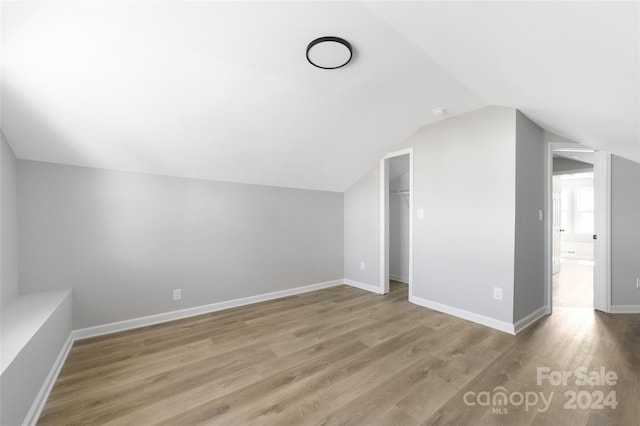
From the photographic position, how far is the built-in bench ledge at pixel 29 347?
1.20 m

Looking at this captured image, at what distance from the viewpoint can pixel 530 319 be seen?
2779 millimetres

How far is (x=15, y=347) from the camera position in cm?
131

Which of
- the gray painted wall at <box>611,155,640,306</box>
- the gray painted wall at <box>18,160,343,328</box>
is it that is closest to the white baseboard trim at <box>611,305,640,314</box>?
the gray painted wall at <box>611,155,640,306</box>

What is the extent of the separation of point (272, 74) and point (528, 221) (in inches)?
114

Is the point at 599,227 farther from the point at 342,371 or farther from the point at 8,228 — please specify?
the point at 8,228

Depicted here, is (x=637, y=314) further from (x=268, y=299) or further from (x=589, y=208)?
(x=589, y=208)

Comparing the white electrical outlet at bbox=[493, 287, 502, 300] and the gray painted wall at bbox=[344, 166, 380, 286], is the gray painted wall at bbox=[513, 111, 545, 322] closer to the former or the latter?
the white electrical outlet at bbox=[493, 287, 502, 300]

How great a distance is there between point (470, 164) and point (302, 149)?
1.91 m

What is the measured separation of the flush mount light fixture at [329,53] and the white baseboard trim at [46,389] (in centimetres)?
269

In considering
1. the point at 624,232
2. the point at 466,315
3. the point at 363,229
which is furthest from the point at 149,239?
the point at 624,232

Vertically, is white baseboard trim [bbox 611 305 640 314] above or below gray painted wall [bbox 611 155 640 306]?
below

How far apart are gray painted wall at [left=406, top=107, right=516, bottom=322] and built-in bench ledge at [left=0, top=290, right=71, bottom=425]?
136 inches

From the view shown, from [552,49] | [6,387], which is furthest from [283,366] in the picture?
[552,49]

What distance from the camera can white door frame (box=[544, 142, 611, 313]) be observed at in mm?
3010
